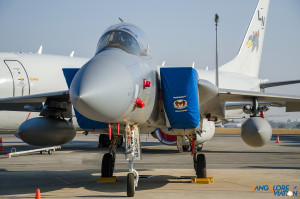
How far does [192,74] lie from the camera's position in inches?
324

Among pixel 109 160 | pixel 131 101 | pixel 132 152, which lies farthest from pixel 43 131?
pixel 131 101

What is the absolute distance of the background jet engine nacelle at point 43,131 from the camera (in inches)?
364

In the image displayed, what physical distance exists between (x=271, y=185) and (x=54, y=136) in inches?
211

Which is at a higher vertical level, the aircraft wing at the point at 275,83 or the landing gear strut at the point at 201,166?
the aircraft wing at the point at 275,83

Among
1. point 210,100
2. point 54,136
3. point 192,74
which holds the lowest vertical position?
point 54,136

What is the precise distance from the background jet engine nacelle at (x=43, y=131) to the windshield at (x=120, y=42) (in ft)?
8.51

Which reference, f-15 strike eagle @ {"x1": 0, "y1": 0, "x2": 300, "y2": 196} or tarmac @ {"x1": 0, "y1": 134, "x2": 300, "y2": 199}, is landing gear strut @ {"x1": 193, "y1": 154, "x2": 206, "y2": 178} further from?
tarmac @ {"x1": 0, "y1": 134, "x2": 300, "y2": 199}

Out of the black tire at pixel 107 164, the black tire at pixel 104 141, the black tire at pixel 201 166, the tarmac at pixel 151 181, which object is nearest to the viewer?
the tarmac at pixel 151 181

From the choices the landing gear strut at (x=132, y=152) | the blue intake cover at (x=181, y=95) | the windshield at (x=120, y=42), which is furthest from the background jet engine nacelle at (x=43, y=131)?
the blue intake cover at (x=181, y=95)

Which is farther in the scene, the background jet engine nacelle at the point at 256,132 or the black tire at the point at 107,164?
the black tire at the point at 107,164

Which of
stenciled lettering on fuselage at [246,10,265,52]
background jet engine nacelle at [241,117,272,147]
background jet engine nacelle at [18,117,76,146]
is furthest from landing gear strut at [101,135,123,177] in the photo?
stenciled lettering on fuselage at [246,10,265,52]

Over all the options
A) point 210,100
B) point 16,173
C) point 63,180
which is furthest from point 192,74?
point 16,173

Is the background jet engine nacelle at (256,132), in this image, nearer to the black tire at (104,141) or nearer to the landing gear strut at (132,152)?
the landing gear strut at (132,152)

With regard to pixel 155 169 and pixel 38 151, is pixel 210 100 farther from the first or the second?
pixel 38 151
